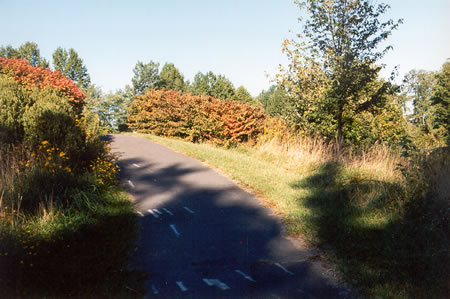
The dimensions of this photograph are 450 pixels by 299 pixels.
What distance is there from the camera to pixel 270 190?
7.25 meters

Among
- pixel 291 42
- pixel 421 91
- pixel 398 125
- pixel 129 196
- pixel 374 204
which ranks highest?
pixel 421 91

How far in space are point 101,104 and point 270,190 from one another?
124ft

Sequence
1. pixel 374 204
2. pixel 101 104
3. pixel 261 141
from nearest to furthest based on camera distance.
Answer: pixel 374 204 → pixel 261 141 → pixel 101 104

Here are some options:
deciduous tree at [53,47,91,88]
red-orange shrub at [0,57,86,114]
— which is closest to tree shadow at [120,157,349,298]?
red-orange shrub at [0,57,86,114]

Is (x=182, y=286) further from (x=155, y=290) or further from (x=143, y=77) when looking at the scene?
(x=143, y=77)

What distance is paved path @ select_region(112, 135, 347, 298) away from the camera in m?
3.67

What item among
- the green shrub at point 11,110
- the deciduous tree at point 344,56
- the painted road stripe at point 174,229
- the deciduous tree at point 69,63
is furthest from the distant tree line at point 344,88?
the deciduous tree at point 69,63

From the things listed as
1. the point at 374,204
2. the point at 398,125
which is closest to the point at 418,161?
the point at 374,204

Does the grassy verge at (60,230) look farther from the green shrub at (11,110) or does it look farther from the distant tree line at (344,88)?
the distant tree line at (344,88)

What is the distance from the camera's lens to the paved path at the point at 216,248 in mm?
3672

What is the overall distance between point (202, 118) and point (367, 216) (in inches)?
457

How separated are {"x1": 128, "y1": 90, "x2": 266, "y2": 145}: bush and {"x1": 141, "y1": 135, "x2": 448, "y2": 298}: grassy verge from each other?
554 cm

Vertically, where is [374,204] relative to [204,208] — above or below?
above

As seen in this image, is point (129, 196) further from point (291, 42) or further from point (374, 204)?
point (291, 42)
